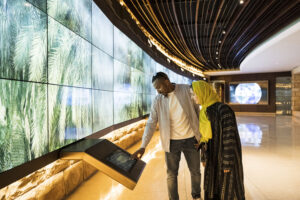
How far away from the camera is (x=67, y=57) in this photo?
105 inches

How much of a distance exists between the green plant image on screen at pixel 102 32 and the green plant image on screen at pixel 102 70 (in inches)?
5.3

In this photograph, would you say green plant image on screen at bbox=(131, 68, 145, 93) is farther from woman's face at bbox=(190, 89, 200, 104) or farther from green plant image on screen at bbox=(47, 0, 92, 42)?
woman's face at bbox=(190, 89, 200, 104)

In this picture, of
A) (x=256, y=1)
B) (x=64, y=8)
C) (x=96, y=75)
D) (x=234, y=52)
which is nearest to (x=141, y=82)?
(x=96, y=75)

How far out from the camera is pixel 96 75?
3.65 metres

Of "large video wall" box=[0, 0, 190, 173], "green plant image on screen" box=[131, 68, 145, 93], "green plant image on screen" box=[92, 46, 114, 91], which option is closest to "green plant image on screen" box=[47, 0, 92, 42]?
"large video wall" box=[0, 0, 190, 173]

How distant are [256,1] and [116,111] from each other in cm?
412

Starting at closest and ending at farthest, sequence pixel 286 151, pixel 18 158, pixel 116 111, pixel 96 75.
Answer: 1. pixel 18 158
2. pixel 96 75
3. pixel 116 111
4. pixel 286 151

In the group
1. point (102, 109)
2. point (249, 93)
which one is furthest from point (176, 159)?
point (249, 93)

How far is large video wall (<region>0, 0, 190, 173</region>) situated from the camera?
1.70 metres

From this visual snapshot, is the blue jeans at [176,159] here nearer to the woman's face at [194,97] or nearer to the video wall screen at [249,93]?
the woman's face at [194,97]

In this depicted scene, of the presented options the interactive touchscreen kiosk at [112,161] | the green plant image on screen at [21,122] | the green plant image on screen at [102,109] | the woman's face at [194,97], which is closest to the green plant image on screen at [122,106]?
the green plant image on screen at [102,109]

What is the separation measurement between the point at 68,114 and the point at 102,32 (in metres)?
1.94

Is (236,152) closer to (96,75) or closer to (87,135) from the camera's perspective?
(87,135)

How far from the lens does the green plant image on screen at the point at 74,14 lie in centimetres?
242
